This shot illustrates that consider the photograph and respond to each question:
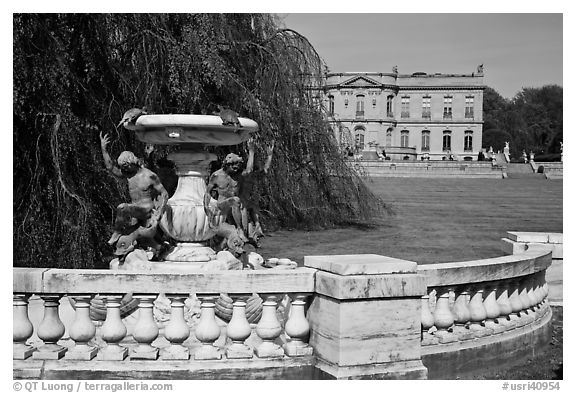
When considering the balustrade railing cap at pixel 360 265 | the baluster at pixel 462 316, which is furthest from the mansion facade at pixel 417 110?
the balustrade railing cap at pixel 360 265

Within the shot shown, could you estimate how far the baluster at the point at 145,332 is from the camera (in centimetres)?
484

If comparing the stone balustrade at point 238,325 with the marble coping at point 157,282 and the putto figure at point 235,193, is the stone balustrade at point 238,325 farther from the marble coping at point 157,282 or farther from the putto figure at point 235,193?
the putto figure at point 235,193

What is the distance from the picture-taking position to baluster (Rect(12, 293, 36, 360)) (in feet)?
15.7

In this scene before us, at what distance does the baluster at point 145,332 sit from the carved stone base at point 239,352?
500 mm

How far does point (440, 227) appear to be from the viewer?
62.2 feet

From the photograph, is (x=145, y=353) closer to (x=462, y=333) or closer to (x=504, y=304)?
(x=462, y=333)

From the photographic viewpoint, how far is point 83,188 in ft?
31.7

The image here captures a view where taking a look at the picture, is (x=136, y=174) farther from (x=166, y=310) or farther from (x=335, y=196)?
(x=335, y=196)

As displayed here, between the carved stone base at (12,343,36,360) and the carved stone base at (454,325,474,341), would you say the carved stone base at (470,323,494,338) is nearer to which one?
the carved stone base at (454,325,474,341)

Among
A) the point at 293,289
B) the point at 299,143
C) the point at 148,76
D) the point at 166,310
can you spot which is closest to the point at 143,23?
the point at 148,76

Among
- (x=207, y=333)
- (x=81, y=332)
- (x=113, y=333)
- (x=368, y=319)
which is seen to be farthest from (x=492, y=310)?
(x=81, y=332)

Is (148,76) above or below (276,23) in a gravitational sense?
below

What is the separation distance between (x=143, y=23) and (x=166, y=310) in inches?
249
